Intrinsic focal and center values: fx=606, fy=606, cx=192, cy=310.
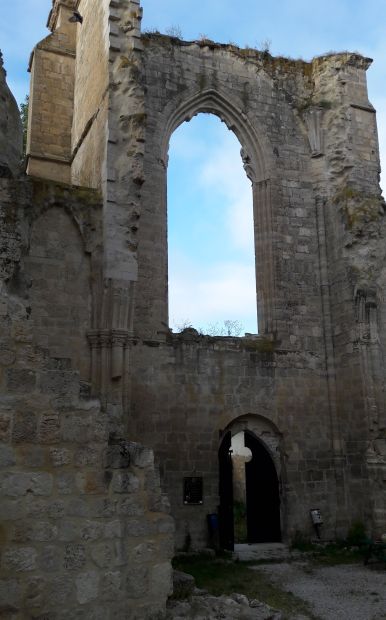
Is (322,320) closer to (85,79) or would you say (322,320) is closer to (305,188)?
(305,188)

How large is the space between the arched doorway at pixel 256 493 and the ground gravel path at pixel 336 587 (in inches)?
55.5

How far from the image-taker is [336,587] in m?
7.50

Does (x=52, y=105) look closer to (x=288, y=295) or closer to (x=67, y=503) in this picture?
(x=288, y=295)

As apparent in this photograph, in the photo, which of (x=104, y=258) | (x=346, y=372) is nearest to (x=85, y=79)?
(x=104, y=258)

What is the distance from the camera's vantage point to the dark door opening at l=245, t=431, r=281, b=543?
1089 cm

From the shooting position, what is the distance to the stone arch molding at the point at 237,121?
39.5ft

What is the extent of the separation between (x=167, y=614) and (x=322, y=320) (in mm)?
7947

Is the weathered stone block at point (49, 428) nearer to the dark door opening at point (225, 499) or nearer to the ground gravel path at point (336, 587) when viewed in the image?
the ground gravel path at point (336, 587)

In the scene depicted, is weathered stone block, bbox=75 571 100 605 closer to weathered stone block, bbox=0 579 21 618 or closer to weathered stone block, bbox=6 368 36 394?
weathered stone block, bbox=0 579 21 618

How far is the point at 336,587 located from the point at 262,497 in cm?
372

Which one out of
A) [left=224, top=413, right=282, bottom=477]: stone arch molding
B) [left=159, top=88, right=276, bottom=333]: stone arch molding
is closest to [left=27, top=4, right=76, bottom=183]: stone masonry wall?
[left=159, top=88, right=276, bottom=333]: stone arch molding

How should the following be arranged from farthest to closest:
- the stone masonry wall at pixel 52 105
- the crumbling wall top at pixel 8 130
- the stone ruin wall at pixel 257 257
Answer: the stone masonry wall at pixel 52 105, the stone ruin wall at pixel 257 257, the crumbling wall top at pixel 8 130

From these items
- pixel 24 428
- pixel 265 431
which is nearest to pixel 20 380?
pixel 24 428

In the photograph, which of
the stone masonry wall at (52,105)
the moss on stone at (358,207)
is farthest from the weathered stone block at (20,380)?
the stone masonry wall at (52,105)
